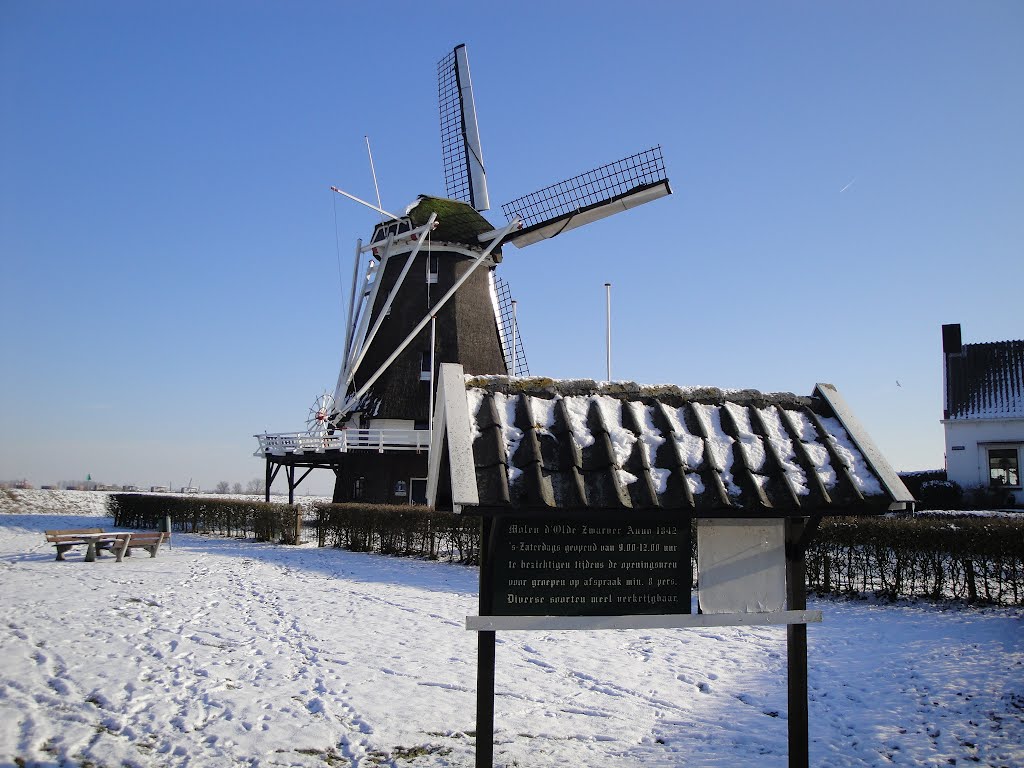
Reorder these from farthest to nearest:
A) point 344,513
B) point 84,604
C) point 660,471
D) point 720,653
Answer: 1. point 344,513
2. point 84,604
3. point 720,653
4. point 660,471

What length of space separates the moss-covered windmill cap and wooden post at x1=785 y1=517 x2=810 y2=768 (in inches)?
899

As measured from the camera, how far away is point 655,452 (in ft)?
13.8

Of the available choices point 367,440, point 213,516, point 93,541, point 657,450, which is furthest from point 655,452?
point 213,516

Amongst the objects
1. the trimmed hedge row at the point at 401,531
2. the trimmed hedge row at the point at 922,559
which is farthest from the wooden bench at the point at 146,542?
the trimmed hedge row at the point at 922,559

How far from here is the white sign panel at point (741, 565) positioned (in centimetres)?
429

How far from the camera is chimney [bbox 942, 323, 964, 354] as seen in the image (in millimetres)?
29734

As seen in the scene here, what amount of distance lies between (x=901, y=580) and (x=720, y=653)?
4794 millimetres

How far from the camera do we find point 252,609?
1034cm

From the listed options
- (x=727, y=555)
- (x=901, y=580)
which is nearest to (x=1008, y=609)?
(x=901, y=580)

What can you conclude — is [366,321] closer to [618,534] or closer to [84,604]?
[84,604]

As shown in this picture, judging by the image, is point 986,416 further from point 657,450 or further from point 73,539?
point 73,539

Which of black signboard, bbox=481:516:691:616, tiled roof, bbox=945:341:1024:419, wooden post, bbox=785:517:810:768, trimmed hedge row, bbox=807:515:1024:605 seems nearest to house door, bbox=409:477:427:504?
trimmed hedge row, bbox=807:515:1024:605

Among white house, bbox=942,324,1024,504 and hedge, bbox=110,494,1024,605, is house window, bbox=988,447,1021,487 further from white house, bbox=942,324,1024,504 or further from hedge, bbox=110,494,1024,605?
hedge, bbox=110,494,1024,605

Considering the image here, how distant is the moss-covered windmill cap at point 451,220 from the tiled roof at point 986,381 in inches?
774
